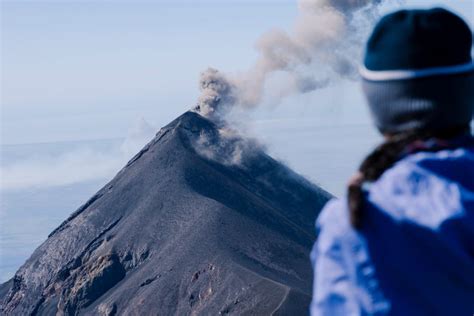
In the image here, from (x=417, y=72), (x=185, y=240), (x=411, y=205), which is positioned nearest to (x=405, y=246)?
(x=411, y=205)

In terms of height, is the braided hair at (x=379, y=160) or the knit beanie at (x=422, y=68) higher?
the knit beanie at (x=422, y=68)

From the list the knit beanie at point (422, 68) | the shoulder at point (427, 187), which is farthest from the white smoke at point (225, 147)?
the shoulder at point (427, 187)

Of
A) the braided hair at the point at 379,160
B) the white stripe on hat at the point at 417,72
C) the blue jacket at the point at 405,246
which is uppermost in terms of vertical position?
the white stripe on hat at the point at 417,72

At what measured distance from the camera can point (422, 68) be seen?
305 centimetres

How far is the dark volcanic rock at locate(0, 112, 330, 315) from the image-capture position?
4266 cm

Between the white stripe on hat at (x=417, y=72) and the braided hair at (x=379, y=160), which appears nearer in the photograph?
the braided hair at (x=379, y=160)

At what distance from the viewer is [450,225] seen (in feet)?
9.46

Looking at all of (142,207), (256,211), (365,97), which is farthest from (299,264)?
(365,97)

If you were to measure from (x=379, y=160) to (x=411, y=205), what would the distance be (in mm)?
204

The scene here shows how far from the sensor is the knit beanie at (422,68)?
304 cm

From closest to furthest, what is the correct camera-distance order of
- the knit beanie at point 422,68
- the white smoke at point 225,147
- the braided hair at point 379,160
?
the braided hair at point 379,160, the knit beanie at point 422,68, the white smoke at point 225,147

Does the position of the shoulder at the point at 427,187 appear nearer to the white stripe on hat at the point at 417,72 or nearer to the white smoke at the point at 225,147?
the white stripe on hat at the point at 417,72

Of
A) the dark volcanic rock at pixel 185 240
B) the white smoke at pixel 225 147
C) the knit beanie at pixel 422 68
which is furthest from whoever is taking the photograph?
the white smoke at pixel 225 147

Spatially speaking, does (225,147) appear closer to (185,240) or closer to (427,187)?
(185,240)
